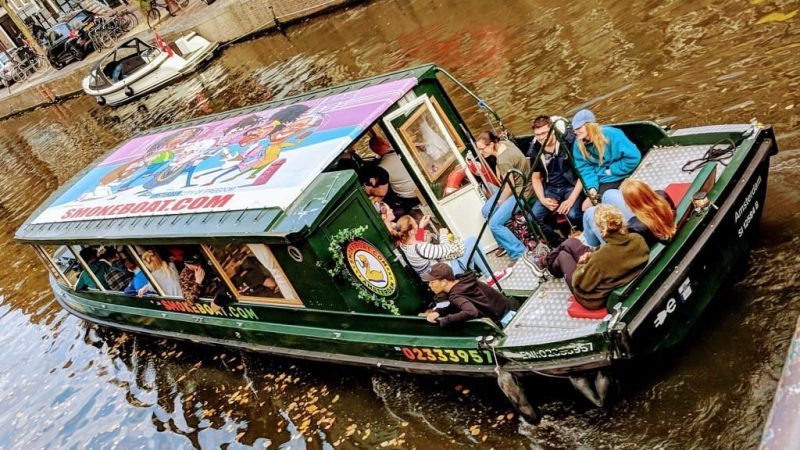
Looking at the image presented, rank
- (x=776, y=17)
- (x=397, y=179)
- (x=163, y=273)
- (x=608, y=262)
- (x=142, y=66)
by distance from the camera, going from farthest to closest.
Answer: (x=142, y=66), (x=776, y=17), (x=163, y=273), (x=397, y=179), (x=608, y=262)

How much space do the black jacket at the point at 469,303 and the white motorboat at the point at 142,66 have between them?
25.2 meters

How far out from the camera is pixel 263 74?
24141 mm

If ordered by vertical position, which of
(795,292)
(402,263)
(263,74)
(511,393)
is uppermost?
(263,74)

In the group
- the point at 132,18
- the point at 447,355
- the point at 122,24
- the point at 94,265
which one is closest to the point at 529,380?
the point at 447,355

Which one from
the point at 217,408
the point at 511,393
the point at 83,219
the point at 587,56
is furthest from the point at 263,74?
the point at 511,393

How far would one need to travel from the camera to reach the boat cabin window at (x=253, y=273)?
24.0 feet

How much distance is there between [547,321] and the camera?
6230 mm

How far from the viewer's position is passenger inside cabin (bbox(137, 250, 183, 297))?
Answer: 8875 millimetres

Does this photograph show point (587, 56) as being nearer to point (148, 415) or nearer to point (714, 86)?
point (714, 86)

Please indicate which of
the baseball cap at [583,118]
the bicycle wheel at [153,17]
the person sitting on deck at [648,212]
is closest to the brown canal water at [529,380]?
the person sitting on deck at [648,212]

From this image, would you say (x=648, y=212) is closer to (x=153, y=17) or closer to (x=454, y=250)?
(x=454, y=250)

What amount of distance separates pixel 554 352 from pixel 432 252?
7.08ft

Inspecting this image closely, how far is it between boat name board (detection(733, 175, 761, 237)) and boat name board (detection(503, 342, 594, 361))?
79.5 inches

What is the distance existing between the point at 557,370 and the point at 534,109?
7.87 metres
